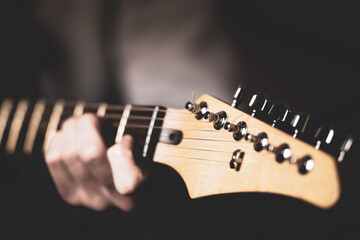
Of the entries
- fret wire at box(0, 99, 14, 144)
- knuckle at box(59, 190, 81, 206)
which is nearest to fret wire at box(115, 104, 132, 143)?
knuckle at box(59, 190, 81, 206)

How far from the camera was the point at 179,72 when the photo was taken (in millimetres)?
793

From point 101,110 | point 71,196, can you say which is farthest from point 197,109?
point 71,196

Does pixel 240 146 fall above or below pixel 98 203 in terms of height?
above

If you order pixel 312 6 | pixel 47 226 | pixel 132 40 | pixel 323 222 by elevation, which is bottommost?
pixel 47 226

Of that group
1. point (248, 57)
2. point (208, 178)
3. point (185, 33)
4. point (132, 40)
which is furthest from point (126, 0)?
point (208, 178)

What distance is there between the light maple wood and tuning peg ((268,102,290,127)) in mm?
17

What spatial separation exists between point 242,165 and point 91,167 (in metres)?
0.34

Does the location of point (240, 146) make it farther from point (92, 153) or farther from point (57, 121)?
point (57, 121)

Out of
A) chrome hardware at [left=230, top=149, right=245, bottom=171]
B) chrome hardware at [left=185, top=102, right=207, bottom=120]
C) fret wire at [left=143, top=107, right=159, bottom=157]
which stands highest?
chrome hardware at [left=185, top=102, right=207, bottom=120]

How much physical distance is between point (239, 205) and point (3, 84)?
89 centimetres

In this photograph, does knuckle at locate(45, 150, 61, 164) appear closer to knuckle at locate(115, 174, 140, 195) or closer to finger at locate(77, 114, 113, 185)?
finger at locate(77, 114, 113, 185)

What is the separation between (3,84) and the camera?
109cm

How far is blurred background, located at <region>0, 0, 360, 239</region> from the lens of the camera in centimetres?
59

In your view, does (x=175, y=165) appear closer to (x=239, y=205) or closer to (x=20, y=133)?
(x=239, y=205)
